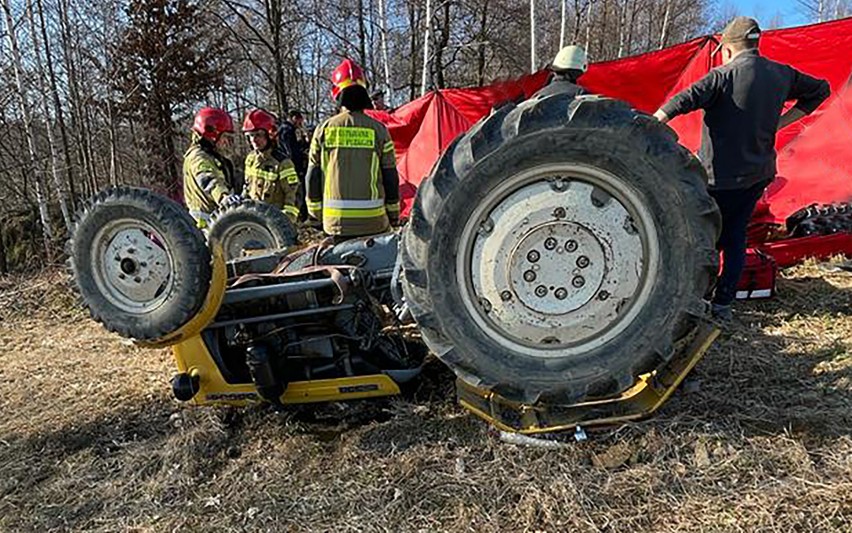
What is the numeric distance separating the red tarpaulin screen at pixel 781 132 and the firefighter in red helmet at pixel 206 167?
6.84 ft

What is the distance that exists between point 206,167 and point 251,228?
110cm

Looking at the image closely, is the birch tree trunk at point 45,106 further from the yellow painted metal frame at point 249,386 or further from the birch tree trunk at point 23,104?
the yellow painted metal frame at point 249,386

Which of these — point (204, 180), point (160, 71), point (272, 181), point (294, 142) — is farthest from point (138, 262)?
point (160, 71)

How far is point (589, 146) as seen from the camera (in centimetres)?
213

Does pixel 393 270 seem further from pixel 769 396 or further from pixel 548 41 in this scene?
pixel 548 41

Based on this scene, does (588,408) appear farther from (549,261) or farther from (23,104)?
(23,104)

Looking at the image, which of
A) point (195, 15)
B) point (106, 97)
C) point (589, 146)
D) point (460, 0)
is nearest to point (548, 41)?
point (460, 0)

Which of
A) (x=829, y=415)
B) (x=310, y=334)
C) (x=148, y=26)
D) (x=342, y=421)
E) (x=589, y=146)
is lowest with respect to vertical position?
(x=342, y=421)

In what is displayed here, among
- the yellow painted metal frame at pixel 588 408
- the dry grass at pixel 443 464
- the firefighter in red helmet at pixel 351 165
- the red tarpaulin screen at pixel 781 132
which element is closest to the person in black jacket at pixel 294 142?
the red tarpaulin screen at pixel 781 132

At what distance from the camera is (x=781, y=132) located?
23.1 ft

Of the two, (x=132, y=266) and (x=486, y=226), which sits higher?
(x=486, y=226)

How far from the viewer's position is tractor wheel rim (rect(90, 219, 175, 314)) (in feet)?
8.45

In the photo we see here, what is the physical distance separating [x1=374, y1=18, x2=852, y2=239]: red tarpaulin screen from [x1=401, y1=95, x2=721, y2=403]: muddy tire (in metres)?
3.84

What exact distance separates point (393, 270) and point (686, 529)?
65.5 inches
